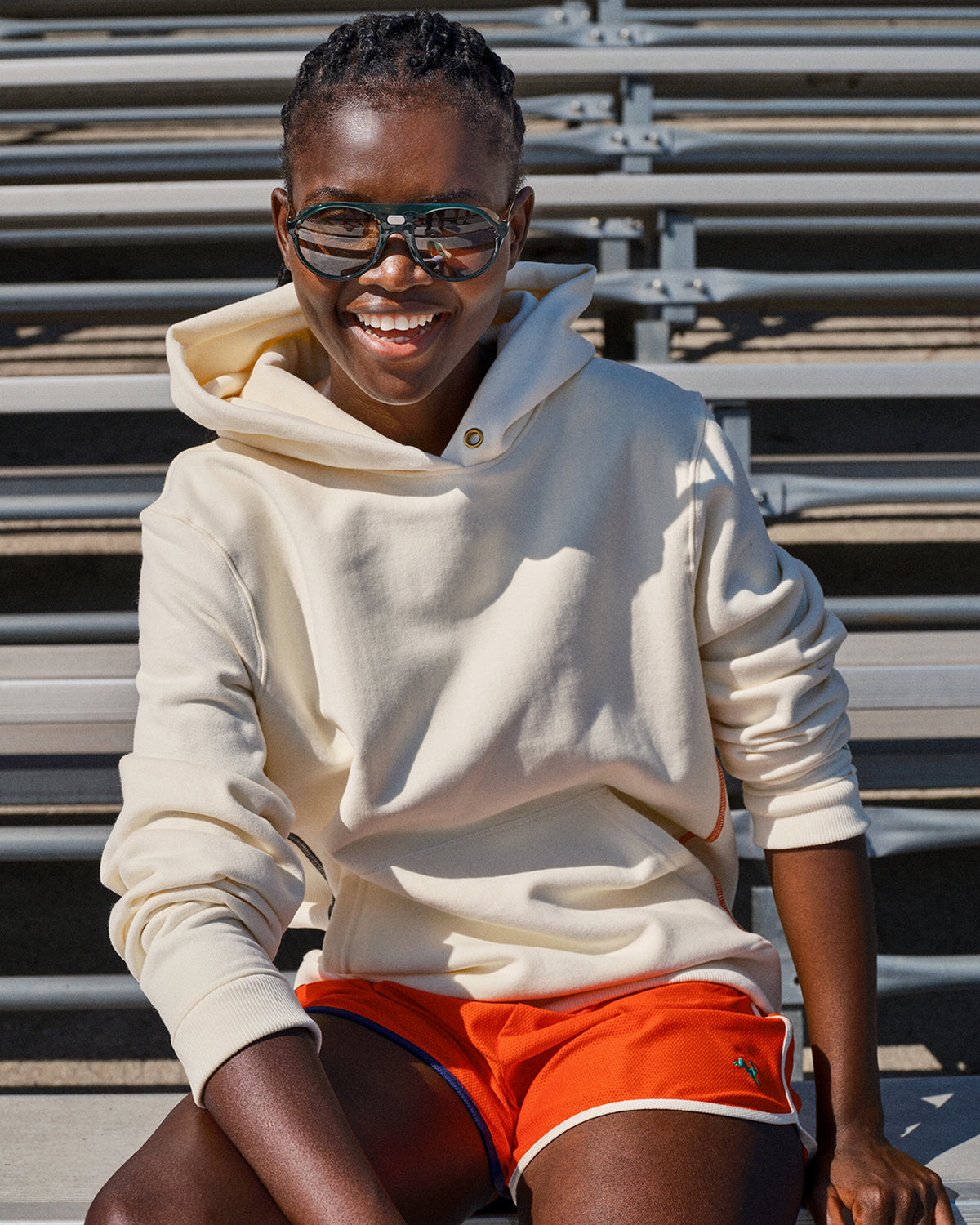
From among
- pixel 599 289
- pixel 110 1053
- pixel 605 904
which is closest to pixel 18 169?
pixel 599 289

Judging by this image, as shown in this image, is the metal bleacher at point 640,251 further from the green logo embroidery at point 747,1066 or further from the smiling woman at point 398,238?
the smiling woman at point 398,238

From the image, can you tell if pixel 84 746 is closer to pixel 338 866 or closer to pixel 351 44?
pixel 338 866

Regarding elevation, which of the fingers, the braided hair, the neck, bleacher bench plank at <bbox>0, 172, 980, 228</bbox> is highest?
the braided hair

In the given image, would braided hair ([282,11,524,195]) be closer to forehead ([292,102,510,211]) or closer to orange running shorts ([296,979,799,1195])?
forehead ([292,102,510,211])

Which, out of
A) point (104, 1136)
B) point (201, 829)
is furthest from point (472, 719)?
point (104, 1136)

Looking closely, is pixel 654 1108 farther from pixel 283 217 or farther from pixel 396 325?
pixel 283 217

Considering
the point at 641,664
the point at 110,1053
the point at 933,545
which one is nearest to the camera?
the point at 641,664

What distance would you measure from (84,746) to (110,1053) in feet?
2.14

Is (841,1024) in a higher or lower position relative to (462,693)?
lower

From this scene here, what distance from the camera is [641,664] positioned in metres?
0.96

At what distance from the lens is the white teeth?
35.3 inches

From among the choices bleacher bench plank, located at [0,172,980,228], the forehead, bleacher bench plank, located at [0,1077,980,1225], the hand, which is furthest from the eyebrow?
bleacher bench plank, located at [0,172,980,228]

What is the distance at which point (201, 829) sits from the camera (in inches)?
32.6

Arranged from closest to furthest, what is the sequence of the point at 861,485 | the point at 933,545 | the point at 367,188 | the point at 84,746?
the point at 367,188 < the point at 84,746 < the point at 861,485 < the point at 933,545
